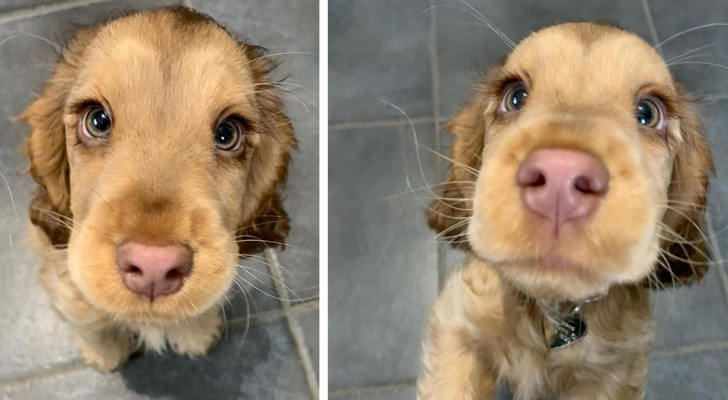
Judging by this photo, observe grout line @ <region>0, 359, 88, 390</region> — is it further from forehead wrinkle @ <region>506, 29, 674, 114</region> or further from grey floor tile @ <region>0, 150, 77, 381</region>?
forehead wrinkle @ <region>506, 29, 674, 114</region>

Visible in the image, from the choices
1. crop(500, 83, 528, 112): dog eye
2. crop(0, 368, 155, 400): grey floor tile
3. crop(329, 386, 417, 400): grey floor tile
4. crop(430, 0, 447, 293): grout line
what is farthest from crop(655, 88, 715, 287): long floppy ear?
crop(0, 368, 155, 400): grey floor tile

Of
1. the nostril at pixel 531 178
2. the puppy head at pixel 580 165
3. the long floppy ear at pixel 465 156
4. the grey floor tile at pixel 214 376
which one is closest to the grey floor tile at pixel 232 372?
Result: the grey floor tile at pixel 214 376

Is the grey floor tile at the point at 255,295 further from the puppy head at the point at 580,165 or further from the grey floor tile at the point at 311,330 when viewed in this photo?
the puppy head at the point at 580,165

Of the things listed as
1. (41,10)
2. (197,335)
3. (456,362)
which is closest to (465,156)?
(456,362)

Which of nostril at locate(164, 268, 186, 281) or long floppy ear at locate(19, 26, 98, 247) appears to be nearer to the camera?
nostril at locate(164, 268, 186, 281)

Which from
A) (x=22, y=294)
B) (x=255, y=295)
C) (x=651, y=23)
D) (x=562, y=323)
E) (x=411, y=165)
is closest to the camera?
(x=562, y=323)

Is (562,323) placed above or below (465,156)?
below

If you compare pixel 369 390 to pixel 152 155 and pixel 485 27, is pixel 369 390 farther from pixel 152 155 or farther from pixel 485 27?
pixel 485 27
